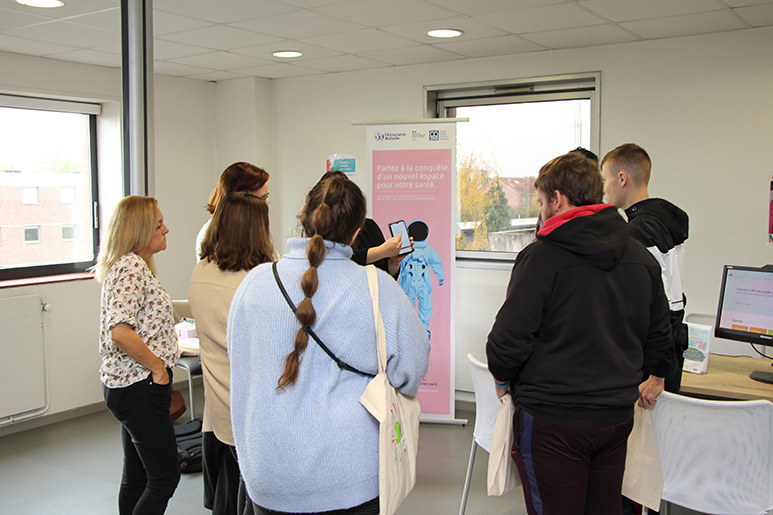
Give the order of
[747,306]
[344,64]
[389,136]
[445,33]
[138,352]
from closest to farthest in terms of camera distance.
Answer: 1. [138,352]
2. [747,306]
3. [445,33]
4. [389,136]
5. [344,64]

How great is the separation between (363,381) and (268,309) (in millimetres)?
276

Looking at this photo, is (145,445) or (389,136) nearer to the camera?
(145,445)

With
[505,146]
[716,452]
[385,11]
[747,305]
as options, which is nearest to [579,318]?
[716,452]

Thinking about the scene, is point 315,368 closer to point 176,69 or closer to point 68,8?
point 68,8

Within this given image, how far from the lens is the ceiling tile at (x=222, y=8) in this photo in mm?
3387

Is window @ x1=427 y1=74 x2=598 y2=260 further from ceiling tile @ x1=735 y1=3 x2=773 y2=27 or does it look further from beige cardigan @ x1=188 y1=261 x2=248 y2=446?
beige cardigan @ x1=188 y1=261 x2=248 y2=446

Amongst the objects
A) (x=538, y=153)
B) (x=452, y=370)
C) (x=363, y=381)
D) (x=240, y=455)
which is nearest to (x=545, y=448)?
(x=363, y=381)

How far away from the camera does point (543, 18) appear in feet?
12.2

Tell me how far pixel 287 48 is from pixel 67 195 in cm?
208

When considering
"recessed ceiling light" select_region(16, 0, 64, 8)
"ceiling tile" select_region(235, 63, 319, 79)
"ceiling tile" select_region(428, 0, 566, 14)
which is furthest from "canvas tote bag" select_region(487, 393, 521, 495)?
"ceiling tile" select_region(235, 63, 319, 79)

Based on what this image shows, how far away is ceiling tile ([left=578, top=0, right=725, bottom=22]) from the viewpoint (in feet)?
11.1

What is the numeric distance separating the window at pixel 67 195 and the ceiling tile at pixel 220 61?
1263mm

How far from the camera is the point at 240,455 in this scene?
1.60 m

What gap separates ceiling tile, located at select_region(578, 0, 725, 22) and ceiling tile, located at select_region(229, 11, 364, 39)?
1.35 meters
